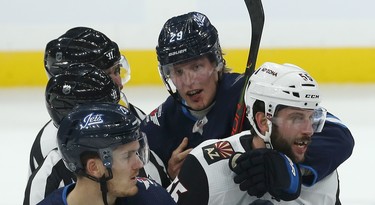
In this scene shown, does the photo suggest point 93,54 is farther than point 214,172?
Yes

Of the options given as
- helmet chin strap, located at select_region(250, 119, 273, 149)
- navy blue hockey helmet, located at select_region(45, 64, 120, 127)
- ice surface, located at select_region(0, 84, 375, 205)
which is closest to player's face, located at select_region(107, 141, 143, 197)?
helmet chin strap, located at select_region(250, 119, 273, 149)

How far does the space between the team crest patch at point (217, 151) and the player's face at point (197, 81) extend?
468 mm

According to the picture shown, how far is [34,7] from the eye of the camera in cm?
609

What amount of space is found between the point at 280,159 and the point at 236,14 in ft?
12.3

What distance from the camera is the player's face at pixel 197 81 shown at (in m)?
3.01

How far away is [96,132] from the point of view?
219 centimetres

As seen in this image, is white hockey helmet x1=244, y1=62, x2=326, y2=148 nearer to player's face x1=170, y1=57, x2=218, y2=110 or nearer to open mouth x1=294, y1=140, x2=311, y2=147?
open mouth x1=294, y1=140, x2=311, y2=147

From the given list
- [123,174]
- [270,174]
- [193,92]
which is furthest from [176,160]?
[123,174]

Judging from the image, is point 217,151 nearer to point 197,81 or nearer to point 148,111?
point 197,81
